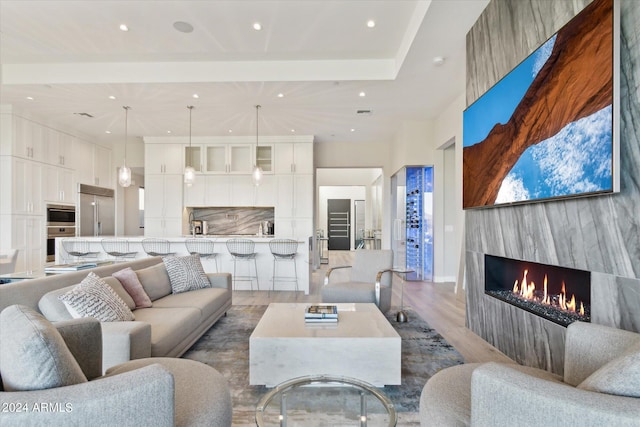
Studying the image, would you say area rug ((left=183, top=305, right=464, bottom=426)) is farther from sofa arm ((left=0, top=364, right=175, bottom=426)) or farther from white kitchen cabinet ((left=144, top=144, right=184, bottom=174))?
white kitchen cabinet ((left=144, top=144, right=184, bottom=174))

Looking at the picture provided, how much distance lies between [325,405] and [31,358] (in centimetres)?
108

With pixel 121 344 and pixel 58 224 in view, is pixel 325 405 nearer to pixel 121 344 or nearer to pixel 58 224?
pixel 121 344

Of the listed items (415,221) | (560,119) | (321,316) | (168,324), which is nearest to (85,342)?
(168,324)

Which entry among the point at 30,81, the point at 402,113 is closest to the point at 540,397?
the point at 402,113

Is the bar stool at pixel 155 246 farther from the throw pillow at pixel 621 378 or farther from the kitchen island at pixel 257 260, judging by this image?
the throw pillow at pixel 621 378

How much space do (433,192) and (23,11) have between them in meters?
6.24

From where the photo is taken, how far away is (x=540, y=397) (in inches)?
38.9

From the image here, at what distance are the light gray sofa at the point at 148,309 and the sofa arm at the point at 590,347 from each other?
7.60 ft

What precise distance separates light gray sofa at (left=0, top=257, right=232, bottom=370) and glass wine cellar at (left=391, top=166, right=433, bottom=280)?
403 cm

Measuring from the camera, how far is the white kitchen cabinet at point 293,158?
291 inches

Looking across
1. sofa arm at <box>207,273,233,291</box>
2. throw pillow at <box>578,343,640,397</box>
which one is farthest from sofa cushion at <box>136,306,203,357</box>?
throw pillow at <box>578,343,640,397</box>

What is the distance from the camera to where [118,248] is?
553 centimetres

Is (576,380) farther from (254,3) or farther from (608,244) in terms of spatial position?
(254,3)

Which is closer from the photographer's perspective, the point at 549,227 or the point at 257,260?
the point at 549,227
